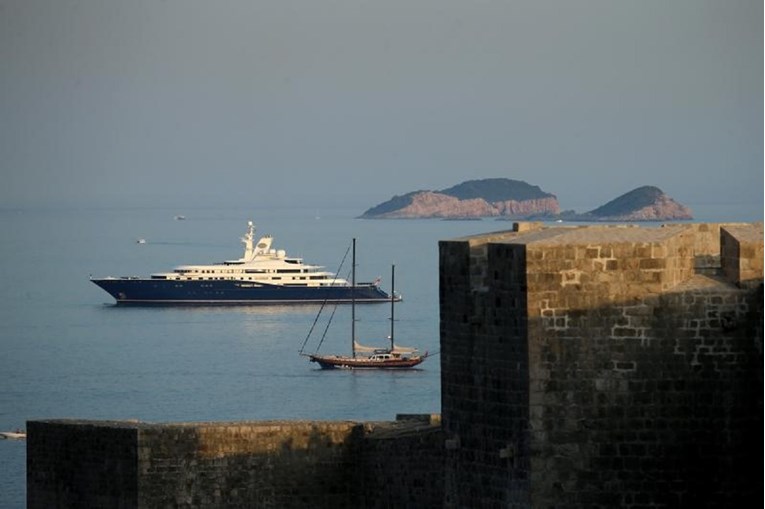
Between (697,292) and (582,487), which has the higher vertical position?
(697,292)

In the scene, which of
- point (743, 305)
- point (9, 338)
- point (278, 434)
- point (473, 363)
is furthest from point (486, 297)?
point (9, 338)

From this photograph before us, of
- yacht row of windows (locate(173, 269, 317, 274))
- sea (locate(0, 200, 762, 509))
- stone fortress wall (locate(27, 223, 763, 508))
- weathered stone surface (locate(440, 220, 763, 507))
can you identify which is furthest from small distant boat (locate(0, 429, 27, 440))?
yacht row of windows (locate(173, 269, 317, 274))

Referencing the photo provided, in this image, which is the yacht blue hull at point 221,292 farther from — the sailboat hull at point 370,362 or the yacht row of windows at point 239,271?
the sailboat hull at point 370,362

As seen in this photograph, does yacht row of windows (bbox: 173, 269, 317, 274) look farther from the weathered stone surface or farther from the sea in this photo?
the weathered stone surface

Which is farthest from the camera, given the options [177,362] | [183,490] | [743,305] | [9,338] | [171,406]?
[9,338]

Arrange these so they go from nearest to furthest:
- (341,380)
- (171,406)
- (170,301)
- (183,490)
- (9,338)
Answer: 1. (183,490)
2. (171,406)
3. (341,380)
4. (9,338)
5. (170,301)

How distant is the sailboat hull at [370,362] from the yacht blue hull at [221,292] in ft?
150

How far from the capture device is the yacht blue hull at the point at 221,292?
157m

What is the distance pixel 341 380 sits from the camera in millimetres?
101312

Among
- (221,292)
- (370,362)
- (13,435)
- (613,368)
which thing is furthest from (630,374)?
(221,292)

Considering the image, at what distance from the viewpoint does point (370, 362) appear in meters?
104

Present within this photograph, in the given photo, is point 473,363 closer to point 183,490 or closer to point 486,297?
point 486,297

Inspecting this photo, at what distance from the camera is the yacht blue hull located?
157250 millimetres

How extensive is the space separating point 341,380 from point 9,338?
27.5 meters
